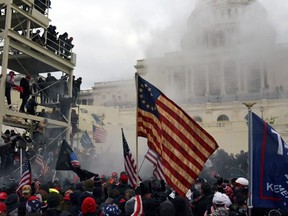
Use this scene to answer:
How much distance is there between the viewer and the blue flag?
4264 mm

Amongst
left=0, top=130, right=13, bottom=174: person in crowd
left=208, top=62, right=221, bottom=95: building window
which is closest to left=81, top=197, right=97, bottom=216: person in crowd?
left=0, top=130, right=13, bottom=174: person in crowd

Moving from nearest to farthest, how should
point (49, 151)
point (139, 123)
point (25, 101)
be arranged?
point (139, 123), point (25, 101), point (49, 151)

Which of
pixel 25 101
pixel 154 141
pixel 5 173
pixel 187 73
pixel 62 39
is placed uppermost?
pixel 187 73

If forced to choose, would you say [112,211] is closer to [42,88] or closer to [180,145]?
[180,145]

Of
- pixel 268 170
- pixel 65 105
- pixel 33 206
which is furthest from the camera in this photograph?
pixel 65 105

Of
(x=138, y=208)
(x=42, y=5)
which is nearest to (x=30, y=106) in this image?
(x=42, y=5)

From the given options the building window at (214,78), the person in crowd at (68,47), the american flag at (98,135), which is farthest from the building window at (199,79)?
the person in crowd at (68,47)

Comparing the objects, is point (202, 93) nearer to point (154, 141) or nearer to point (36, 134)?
point (36, 134)

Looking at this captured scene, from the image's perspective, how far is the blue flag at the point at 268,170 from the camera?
4.26m

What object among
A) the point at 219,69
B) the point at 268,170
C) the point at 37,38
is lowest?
the point at 268,170

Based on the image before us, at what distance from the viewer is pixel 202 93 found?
211 feet

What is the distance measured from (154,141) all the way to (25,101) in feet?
26.3

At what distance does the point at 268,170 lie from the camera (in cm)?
432

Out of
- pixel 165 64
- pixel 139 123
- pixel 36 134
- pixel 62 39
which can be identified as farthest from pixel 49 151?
pixel 165 64
